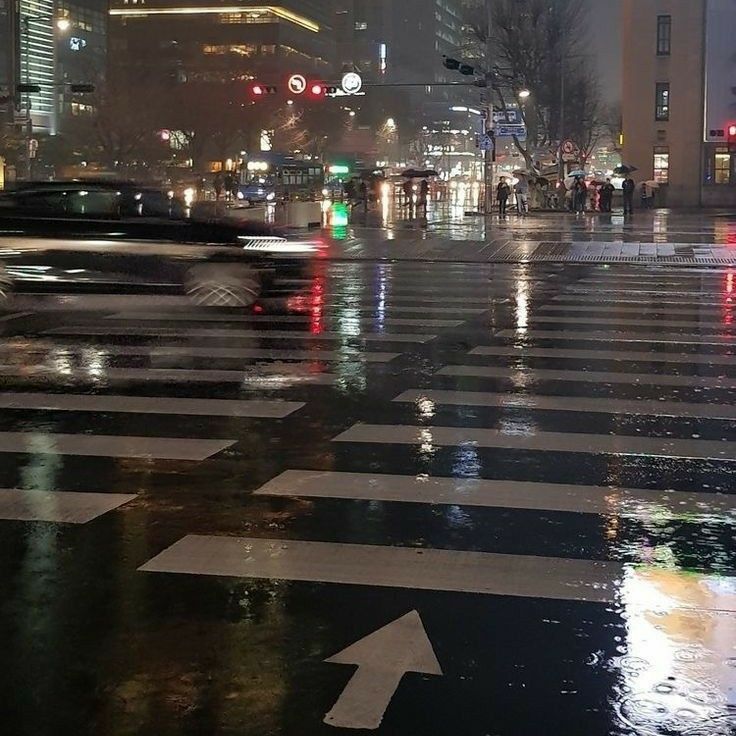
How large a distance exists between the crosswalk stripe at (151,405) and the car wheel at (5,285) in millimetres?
7066

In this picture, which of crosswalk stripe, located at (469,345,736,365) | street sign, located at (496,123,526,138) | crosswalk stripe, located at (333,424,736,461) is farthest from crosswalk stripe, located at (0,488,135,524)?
street sign, located at (496,123,526,138)

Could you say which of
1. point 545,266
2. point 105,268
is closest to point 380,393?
point 105,268

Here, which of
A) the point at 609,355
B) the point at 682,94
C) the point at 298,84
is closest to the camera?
the point at 609,355

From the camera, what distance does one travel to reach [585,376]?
10523 millimetres

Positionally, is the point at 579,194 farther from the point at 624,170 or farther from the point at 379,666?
the point at 379,666

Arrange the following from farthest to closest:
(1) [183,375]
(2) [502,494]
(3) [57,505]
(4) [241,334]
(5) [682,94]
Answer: (5) [682,94] < (4) [241,334] < (1) [183,375] < (2) [502,494] < (3) [57,505]

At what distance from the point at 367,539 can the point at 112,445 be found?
272 cm

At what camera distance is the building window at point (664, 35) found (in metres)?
57.7

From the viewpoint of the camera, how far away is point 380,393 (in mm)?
9742

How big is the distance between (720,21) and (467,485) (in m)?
55.6

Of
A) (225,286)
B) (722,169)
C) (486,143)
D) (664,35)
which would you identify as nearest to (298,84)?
(486,143)

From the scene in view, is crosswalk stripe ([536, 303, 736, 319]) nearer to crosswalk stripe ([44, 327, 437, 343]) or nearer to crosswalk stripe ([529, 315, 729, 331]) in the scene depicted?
crosswalk stripe ([529, 315, 729, 331])

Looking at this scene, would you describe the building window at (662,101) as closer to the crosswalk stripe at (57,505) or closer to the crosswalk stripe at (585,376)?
the crosswalk stripe at (585,376)

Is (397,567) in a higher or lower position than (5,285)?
lower
